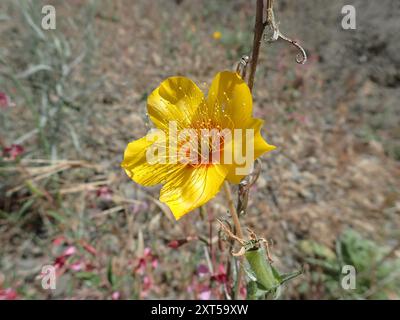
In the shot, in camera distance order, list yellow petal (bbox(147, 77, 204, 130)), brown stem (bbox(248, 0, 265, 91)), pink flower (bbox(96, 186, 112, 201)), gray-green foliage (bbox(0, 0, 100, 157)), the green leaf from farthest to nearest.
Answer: gray-green foliage (bbox(0, 0, 100, 157)) → pink flower (bbox(96, 186, 112, 201)) → yellow petal (bbox(147, 77, 204, 130)) → the green leaf → brown stem (bbox(248, 0, 265, 91))

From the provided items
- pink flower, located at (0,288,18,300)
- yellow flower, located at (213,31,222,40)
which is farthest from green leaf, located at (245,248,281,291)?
yellow flower, located at (213,31,222,40)

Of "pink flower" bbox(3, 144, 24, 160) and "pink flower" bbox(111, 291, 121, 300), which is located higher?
"pink flower" bbox(3, 144, 24, 160)

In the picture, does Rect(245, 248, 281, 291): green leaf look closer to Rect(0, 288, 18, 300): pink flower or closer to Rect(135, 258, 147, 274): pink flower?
Rect(135, 258, 147, 274): pink flower

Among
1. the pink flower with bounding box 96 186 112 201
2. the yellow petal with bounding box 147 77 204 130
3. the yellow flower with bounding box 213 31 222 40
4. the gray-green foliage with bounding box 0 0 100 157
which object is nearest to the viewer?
the yellow petal with bounding box 147 77 204 130

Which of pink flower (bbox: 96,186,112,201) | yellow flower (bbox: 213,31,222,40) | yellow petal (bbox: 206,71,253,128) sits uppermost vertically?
yellow flower (bbox: 213,31,222,40)

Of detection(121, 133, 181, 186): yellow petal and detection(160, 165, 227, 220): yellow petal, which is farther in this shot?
detection(121, 133, 181, 186): yellow petal

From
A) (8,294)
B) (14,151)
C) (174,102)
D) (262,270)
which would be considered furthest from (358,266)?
(14,151)

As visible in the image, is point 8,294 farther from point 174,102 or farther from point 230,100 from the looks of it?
point 230,100
